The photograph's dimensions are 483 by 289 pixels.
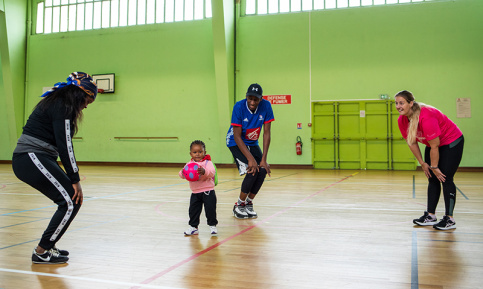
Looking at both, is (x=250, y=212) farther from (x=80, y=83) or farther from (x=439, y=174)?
(x=80, y=83)

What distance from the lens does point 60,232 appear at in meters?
3.05

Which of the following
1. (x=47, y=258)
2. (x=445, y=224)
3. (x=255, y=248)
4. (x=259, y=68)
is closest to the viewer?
(x=47, y=258)

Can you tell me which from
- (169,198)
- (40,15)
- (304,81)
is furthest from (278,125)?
(40,15)

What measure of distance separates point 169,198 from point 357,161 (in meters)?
9.70

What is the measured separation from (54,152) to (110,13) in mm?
15619

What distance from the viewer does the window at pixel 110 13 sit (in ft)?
54.3

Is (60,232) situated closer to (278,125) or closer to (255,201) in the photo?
(255,201)

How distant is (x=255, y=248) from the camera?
138 inches

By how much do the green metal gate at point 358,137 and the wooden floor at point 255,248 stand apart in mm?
8754

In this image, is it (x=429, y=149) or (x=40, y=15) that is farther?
(x=40, y=15)

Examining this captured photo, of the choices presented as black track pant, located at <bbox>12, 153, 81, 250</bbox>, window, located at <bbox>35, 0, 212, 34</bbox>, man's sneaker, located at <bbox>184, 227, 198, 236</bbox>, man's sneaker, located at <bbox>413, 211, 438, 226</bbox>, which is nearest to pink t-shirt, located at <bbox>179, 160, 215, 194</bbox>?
man's sneaker, located at <bbox>184, 227, 198, 236</bbox>

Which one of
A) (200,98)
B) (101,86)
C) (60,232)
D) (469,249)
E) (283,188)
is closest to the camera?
(60,232)

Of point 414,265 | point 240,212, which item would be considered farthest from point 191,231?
point 414,265

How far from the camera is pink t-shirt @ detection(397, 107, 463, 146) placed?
13.5 ft
